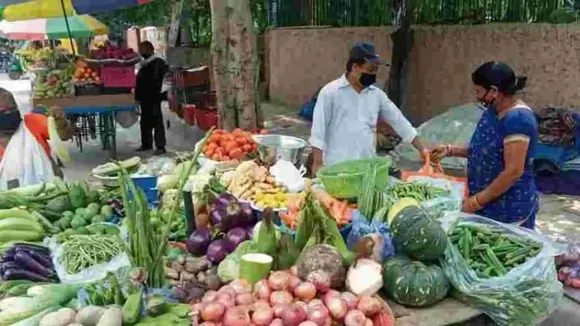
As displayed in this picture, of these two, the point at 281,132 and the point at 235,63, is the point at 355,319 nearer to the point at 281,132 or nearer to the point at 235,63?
the point at 235,63

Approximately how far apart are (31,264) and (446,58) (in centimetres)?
823

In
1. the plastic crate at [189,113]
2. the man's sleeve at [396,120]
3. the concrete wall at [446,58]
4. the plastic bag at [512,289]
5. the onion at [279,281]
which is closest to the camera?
the onion at [279,281]

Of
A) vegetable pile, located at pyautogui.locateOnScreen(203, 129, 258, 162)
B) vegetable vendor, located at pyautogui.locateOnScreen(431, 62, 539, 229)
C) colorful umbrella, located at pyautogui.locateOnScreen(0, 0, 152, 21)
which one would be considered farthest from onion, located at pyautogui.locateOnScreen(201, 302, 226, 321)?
colorful umbrella, located at pyautogui.locateOnScreen(0, 0, 152, 21)

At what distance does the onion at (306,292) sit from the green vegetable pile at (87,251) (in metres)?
1.01

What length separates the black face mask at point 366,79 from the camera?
432 centimetres

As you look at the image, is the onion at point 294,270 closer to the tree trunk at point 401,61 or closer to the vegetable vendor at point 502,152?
the vegetable vendor at point 502,152

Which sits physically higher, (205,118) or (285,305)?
(285,305)

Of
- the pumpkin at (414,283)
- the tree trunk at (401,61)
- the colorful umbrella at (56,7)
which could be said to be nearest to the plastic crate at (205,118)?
the colorful umbrella at (56,7)

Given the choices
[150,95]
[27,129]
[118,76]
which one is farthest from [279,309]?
[150,95]

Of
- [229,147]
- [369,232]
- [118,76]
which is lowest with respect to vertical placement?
[369,232]

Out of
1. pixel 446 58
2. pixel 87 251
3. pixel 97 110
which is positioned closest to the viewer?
pixel 87 251

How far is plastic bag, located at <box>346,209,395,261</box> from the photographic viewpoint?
3.04 metres

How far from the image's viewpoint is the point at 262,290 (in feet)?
8.71

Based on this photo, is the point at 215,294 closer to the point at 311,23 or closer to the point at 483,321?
the point at 483,321
